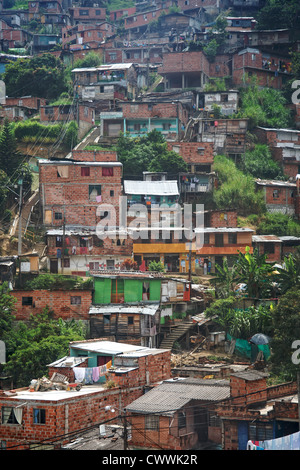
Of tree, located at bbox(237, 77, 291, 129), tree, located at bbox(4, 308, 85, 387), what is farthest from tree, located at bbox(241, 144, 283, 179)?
tree, located at bbox(4, 308, 85, 387)

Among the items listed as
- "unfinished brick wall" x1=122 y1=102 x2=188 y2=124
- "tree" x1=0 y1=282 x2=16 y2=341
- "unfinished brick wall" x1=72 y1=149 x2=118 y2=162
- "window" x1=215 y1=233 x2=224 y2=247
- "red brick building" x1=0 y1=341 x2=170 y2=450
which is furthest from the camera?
"unfinished brick wall" x1=122 y1=102 x2=188 y2=124

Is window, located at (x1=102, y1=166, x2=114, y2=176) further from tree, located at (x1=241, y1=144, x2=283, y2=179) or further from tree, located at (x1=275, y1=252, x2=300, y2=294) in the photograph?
tree, located at (x1=275, y1=252, x2=300, y2=294)

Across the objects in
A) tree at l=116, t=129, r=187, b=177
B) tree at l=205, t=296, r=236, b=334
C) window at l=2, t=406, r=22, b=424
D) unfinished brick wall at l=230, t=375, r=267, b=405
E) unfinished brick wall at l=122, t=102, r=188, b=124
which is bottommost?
window at l=2, t=406, r=22, b=424

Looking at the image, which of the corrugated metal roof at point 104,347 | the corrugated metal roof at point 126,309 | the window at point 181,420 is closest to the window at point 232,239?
the corrugated metal roof at point 126,309

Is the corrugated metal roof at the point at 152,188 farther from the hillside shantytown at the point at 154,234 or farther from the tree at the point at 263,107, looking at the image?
the tree at the point at 263,107

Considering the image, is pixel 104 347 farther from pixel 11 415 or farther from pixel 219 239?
pixel 219 239

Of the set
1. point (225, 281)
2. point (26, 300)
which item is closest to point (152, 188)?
point (225, 281)

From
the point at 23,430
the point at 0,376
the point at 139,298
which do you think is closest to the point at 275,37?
the point at 139,298
